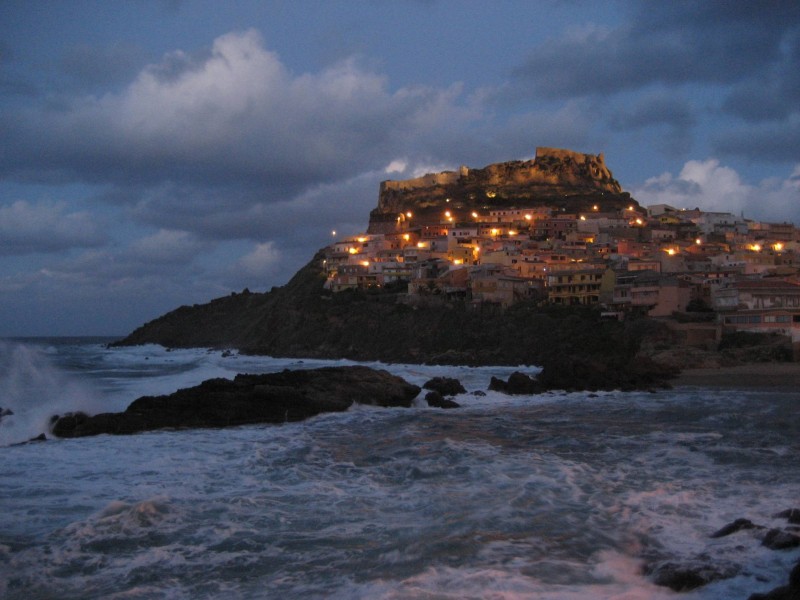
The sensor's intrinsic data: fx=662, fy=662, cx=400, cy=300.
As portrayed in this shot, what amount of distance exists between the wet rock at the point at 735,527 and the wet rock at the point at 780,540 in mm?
518

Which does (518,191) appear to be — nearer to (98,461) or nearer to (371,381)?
(371,381)

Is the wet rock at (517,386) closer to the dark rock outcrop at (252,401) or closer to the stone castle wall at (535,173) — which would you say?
the dark rock outcrop at (252,401)

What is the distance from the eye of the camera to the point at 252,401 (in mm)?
22547

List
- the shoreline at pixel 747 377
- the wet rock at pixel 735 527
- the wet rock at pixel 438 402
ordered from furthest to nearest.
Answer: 1. the shoreline at pixel 747 377
2. the wet rock at pixel 438 402
3. the wet rock at pixel 735 527

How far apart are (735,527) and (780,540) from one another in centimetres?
82

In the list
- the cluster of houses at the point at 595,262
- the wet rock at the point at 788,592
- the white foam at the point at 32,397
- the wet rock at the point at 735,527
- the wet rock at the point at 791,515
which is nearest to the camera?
the wet rock at the point at 788,592

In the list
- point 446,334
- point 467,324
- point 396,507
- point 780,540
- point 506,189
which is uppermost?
point 506,189

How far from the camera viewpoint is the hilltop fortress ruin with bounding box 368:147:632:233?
97562 millimetres

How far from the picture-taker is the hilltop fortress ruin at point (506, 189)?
9756 cm

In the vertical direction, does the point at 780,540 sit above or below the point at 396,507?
above

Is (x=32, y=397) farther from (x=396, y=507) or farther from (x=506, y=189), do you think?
(x=506, y=189)

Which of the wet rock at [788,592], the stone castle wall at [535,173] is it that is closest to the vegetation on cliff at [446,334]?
the wet rock at [788,592]

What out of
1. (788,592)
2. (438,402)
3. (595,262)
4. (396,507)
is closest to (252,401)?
(438,402)

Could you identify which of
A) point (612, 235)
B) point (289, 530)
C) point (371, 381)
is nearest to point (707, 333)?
point (371, 381)
